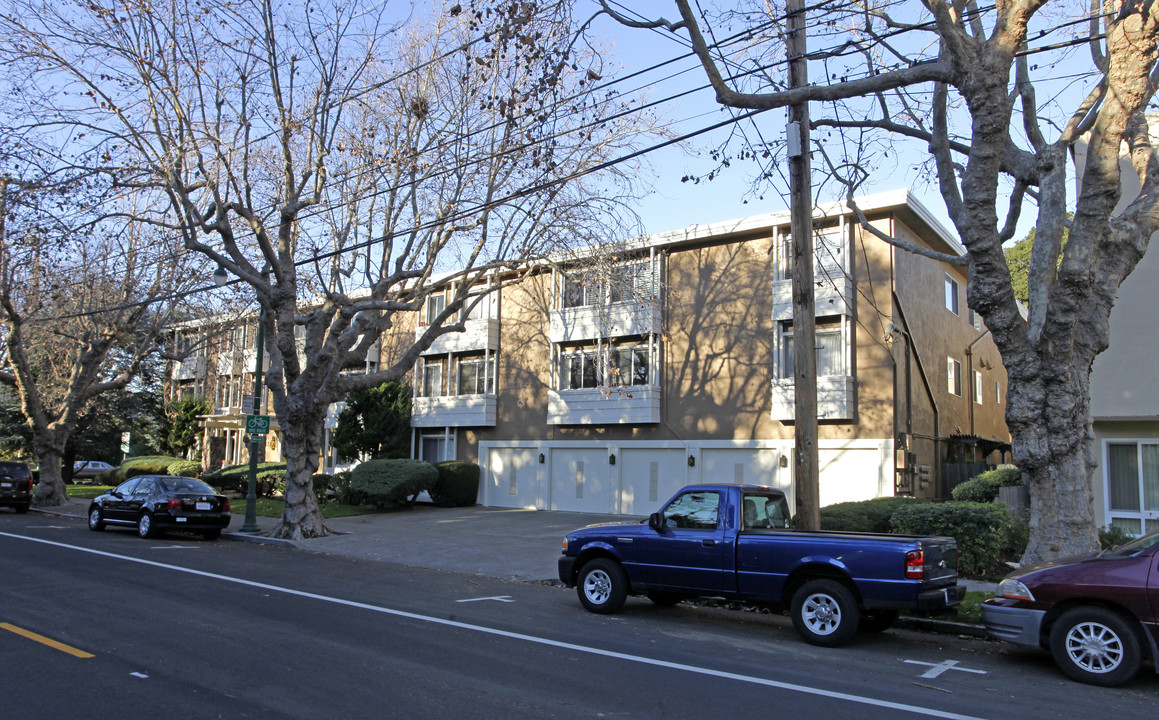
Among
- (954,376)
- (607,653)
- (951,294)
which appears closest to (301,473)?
(607,653)

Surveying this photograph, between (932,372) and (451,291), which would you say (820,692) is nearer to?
(932,372)

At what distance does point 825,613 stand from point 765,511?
1.59 meters

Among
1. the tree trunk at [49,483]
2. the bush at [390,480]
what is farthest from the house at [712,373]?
the tree trunk at [49,483]

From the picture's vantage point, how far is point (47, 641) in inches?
297

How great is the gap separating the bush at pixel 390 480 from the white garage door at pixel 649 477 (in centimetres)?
652

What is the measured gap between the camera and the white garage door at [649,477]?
2436 cm

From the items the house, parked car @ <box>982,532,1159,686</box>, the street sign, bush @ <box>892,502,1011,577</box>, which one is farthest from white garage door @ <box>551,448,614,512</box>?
parked car @ <box>982,532,1159,686</box>

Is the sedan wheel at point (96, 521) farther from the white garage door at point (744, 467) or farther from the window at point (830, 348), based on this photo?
the window at point (830, 348)

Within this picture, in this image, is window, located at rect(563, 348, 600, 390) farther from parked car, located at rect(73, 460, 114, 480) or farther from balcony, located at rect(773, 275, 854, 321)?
parked car, located at rect(73, 460, 114, 480)

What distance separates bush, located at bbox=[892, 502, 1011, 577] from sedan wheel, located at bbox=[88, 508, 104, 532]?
17992 mm

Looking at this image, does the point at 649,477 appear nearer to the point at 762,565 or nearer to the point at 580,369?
the point at 580,369

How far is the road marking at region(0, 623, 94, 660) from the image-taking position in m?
7.11

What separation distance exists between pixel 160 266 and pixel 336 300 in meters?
10.8

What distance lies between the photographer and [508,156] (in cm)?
1706
